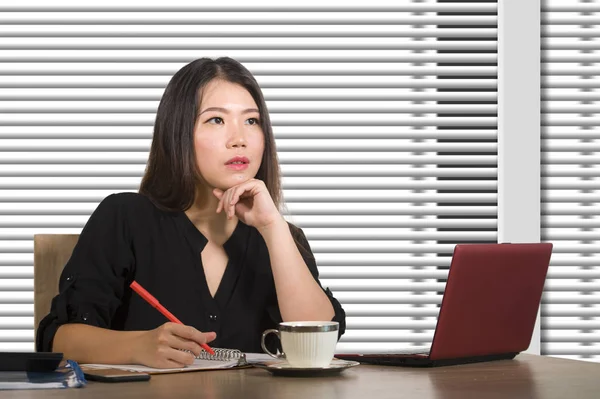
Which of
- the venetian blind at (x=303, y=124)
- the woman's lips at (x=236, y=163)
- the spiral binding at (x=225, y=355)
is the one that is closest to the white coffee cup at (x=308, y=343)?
the spiral binding at (x=225, y=355)

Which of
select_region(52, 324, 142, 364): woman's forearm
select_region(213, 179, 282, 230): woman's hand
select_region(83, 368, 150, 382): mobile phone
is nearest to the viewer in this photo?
select_region(83, 368, 150, 382): mobile phone

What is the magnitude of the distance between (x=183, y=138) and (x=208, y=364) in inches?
23.3

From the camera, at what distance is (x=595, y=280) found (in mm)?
2680

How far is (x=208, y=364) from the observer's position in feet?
4.30

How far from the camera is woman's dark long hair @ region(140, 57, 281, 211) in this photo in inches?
69.6

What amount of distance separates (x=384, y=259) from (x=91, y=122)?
3.13 feet

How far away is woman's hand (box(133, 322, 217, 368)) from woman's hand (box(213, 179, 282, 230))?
43 centimetres

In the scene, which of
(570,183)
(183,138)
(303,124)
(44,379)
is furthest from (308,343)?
(570,183)

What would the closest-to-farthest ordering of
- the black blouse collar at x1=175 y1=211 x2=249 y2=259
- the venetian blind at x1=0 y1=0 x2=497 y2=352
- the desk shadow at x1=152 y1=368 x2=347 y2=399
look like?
the desk shadow at x1=152 y1=368 x2=347 y2=399, the black blouse collar at x1=175 y1=211 x2=249 y2=259, the venetian blind at x1=0 y1=0 x2=497 y2=352

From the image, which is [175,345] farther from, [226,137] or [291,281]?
[226,137]

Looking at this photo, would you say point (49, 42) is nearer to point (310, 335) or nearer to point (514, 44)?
point (514, 44)

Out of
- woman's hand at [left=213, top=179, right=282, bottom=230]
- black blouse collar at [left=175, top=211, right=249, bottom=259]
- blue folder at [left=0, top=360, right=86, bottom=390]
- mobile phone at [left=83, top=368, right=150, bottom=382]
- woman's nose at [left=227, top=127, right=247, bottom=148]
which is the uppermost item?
woman's nose at [left=227, top=127, right=247, bottom=148]

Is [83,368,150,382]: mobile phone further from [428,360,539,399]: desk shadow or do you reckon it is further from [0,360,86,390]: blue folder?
[428,360,539,399]: desk shadow

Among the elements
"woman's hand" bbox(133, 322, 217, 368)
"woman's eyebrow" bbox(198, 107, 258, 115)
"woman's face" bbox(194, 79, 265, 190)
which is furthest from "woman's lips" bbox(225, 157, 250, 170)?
"woman's hand" bbox(133, 322, 217, 368)
